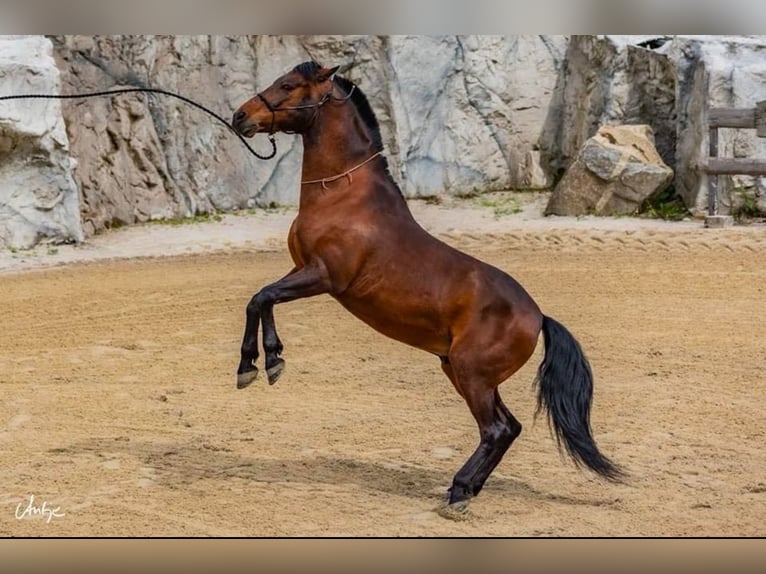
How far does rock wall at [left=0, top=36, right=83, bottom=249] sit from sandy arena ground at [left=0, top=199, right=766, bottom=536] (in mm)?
532

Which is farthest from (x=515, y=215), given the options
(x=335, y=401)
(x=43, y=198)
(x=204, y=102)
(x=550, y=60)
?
(x=335, y=401)

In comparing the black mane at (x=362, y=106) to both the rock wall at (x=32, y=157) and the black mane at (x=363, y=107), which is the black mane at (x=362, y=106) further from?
the rock wall at (x=32, y=157)

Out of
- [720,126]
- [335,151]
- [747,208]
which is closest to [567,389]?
[335,151]

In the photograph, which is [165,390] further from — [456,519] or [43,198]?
[43,198]

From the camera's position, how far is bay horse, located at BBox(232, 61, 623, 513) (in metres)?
4.41

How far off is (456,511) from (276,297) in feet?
3.54

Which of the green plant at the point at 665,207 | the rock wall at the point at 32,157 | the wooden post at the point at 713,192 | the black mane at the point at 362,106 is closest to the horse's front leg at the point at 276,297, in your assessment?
the black mane at the point at 362,106

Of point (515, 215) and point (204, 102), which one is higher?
point (204, 102)

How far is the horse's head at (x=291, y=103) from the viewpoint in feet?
14.8

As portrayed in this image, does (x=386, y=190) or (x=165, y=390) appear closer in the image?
(x=386, y=190)

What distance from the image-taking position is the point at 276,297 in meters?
4.23

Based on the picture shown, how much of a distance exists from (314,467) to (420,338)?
37.7 inches

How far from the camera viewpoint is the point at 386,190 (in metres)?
4.58
